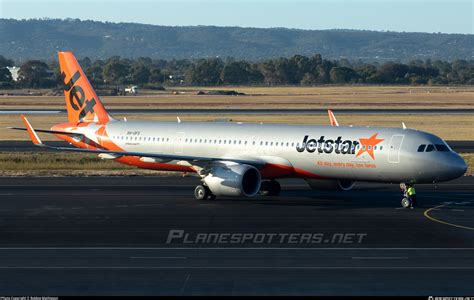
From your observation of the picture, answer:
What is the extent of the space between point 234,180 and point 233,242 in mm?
10847

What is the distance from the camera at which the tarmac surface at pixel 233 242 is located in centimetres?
2838

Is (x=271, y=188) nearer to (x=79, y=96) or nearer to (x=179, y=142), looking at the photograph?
(x=179, y=142)

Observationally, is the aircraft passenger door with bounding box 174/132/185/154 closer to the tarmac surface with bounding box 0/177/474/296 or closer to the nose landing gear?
the tarmac surface with bounding box 0/177/474/296

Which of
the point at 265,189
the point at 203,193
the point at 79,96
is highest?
the point at 79,96

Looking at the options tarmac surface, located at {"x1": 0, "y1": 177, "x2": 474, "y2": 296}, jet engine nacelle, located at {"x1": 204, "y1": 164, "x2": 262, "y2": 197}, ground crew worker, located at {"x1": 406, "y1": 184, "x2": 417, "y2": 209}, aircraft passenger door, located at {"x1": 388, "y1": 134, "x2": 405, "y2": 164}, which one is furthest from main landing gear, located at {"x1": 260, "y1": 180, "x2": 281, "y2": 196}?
ground crew worker, located at {"x1": 406, "y1": 184, "x2": 417, "y2": 209}

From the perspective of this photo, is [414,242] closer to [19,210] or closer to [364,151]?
[364,151]

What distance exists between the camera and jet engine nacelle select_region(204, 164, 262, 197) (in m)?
47.3

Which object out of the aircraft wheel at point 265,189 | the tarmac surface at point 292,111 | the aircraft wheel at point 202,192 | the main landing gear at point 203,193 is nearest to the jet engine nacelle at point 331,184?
the aircraft wheel at point 265,189

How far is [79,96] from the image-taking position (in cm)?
5803

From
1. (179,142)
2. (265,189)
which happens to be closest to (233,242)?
(265,189)

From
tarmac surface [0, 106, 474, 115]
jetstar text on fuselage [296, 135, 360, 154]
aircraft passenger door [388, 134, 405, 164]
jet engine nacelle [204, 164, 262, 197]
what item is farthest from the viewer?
tarmac surface [0, 106, 474, 115]

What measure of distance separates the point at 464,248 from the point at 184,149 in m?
21.3

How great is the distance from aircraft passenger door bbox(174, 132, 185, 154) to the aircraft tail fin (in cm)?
579

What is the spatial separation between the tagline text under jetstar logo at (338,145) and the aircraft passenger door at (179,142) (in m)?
7.31
